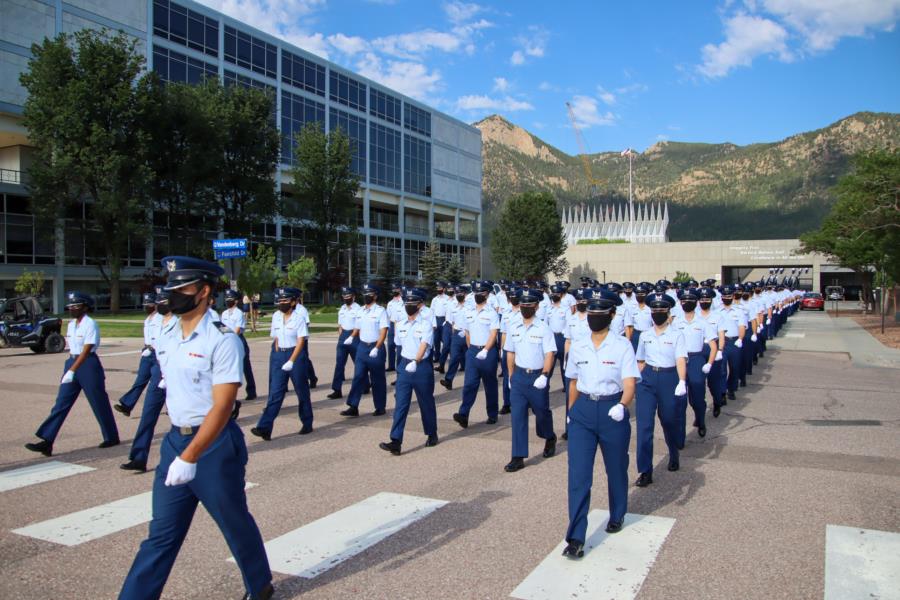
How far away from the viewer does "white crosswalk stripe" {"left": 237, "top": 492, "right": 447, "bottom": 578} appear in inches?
182

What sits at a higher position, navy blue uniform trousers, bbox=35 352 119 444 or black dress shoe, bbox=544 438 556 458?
navy blue uniform trousers, bbox=35 352 119 444

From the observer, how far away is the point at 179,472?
132 inches

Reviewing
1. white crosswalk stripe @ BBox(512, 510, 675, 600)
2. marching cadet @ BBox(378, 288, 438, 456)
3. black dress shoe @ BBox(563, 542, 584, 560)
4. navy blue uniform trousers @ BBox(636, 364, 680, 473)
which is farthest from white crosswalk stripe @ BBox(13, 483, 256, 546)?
navy blue uniform trousers @ BBox(636, 364, 680, 473)

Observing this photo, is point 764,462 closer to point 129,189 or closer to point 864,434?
point 864,434

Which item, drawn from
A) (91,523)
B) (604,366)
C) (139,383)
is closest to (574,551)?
(604,366)

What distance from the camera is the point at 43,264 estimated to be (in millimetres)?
40438

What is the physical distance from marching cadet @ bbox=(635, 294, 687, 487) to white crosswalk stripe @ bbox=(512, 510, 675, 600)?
1680 mm

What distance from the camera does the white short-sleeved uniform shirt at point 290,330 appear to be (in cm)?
923

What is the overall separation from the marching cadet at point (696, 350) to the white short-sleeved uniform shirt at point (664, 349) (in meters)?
1.24

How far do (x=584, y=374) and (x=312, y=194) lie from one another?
4923cm

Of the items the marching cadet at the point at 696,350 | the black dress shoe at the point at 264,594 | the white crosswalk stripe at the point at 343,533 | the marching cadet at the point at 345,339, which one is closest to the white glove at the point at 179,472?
the black dress shoe at the point at 264,594

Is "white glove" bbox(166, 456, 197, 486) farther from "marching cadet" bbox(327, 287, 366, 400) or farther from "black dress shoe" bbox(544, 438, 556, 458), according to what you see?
"marching cadet" bbox(327, 287, 366, 400)

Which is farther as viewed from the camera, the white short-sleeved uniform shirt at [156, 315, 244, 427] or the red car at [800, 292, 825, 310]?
the red car at [800, 292, 825, 310]

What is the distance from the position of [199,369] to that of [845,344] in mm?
25660
